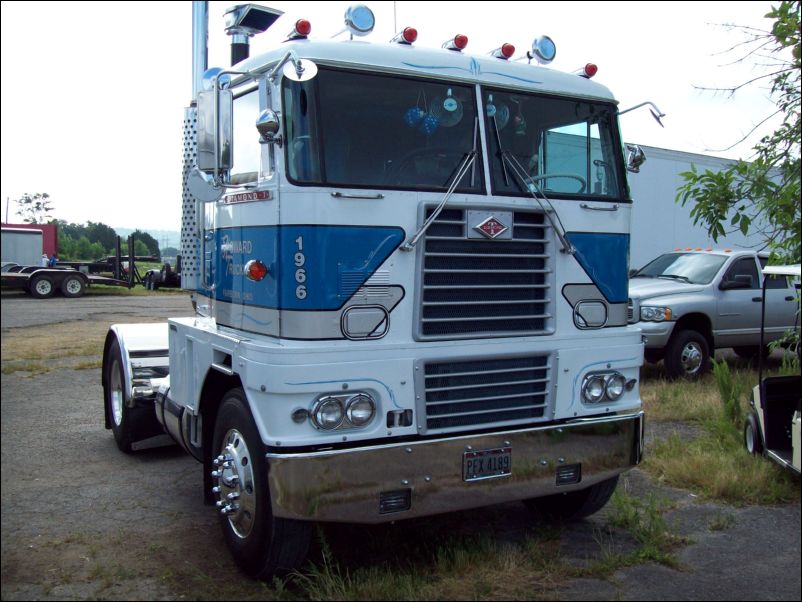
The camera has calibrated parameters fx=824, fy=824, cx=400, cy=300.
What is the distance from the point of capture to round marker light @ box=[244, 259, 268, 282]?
4.35m

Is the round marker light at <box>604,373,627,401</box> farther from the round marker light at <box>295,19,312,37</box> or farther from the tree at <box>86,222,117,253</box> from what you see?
the tree at <box>86,222,117,253</box>

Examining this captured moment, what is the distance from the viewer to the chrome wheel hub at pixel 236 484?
438 cm

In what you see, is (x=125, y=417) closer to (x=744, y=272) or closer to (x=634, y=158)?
(x=634, y=158)

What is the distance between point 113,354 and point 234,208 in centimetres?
350

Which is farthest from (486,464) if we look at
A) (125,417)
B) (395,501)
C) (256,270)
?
(125,417)

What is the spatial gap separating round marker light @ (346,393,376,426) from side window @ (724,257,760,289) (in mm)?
8441

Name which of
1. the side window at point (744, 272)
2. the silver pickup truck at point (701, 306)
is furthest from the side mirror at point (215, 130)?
the side window at point (744, 272)

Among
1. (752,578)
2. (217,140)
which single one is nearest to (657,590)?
(752,578)

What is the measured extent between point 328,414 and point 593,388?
1.73m

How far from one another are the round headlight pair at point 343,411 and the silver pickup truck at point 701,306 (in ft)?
23.1

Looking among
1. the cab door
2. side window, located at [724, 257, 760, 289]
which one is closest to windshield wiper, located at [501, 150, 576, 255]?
the cab door

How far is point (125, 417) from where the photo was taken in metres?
7.07

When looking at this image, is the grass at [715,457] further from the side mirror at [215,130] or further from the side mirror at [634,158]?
the side mirror at [215,130]

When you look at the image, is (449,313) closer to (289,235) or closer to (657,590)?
(289,235)
